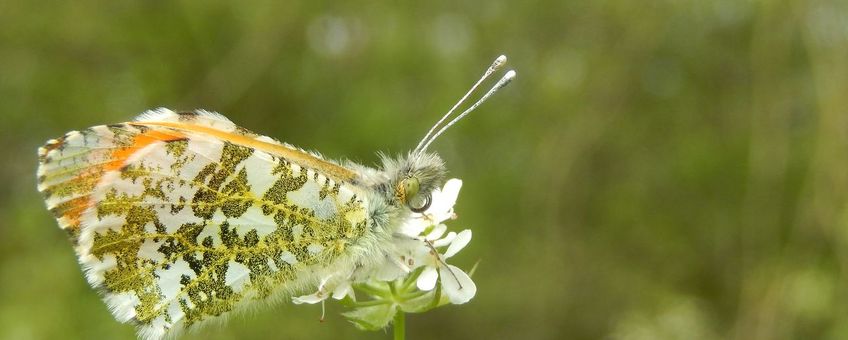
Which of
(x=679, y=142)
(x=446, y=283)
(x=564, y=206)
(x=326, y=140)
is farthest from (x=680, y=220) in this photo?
(x=446, y=283)

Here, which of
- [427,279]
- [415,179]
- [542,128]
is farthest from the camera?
[542,128]

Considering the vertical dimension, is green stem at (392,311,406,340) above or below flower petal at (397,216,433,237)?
below

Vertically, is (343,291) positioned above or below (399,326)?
above

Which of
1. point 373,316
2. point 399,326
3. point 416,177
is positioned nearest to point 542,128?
point 416,177

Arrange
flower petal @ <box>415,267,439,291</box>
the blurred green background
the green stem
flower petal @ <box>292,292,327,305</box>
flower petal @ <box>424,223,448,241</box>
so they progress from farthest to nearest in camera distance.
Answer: the blurred green background, flower petal @ <box>424,223,448,241</box>, flower petal @ <box>292,292,327,305</box>, flower petal @ <box>415,267,439,291</box>, the green stem

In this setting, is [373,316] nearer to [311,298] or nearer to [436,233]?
[311,298]

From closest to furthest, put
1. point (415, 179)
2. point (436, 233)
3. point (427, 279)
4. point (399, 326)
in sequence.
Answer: point (399, 326), point (427, 279), point (436, 233), point (415, 179)

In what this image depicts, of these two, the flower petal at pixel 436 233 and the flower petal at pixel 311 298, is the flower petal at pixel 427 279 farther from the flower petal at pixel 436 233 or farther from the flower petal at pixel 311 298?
the flower petal at pixel 311 298

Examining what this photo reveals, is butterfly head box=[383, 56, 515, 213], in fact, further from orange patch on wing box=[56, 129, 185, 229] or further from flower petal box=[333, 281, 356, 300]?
orange patch on wing box=[56, 129, 185, 229]

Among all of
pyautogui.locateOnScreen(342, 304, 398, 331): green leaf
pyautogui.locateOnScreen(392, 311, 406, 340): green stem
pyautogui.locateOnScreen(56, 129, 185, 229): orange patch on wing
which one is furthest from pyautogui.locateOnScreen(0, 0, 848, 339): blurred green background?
pyautogui.locateOnScreen(392, 311, 406, 340): green stem
